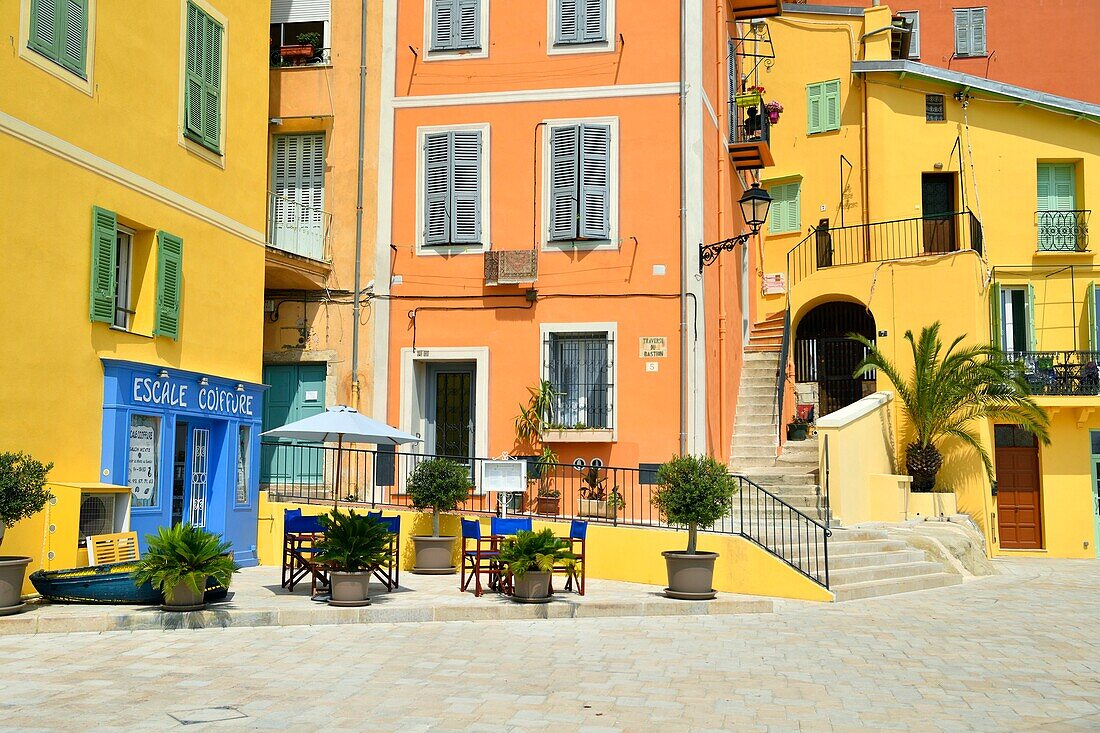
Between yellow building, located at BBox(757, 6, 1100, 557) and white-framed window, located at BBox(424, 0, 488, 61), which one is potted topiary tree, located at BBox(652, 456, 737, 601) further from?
yellow building, located at BBox(757, 6, 1100, 557)

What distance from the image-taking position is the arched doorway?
23.4m

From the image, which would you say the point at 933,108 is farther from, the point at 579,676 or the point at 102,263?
the point at 579,676

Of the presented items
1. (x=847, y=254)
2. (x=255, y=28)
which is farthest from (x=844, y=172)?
(x=255, y=28)

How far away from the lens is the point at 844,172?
26.5m

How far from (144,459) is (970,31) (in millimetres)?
Result: 24763

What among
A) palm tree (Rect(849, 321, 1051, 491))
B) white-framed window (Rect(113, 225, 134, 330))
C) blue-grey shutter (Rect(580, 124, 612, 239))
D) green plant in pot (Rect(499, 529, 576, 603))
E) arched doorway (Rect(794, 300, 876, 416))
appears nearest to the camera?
green plant in pot (Rect(499, 529, 576, 603))

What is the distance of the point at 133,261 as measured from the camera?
46.3 ft

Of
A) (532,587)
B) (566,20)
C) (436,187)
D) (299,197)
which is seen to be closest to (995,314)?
(566,20)

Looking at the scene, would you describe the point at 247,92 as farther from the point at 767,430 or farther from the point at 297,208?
the point at 767,430

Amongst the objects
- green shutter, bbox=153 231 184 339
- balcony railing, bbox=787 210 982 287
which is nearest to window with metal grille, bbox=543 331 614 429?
green shutter, bbox=153 231 184 339

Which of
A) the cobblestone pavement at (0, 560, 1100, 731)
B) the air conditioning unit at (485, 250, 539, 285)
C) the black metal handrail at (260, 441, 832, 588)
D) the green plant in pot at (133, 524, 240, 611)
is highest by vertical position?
the air conditioning unit at (485, 250, 539, 285)

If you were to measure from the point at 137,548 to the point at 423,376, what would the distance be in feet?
21.4

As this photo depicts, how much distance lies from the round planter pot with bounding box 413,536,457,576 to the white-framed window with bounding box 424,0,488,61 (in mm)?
8035

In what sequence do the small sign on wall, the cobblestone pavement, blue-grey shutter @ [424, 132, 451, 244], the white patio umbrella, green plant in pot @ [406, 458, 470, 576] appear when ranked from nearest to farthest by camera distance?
the cobblestone pavement < the white patio umbrella < green plant in pot @ [406, 458, 470, 576] < the small sign on wall < blue-grey shutter @ [424, 132, 451, 244]
